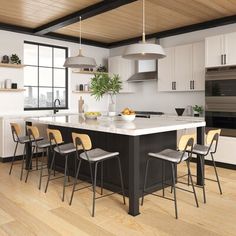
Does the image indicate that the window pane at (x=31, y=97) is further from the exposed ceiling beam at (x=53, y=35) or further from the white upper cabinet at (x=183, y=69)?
the white upper cabinet at (x=183, y=69)

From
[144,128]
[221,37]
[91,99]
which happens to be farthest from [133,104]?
[144,128]

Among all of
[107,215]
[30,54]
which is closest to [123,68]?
[30,54]

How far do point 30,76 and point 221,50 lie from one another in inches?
162

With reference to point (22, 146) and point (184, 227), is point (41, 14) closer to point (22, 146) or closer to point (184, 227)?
point (22, 146)

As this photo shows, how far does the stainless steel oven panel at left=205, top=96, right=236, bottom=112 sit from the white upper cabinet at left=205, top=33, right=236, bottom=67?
62 cm

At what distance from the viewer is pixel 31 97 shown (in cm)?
636

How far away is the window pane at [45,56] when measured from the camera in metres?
6.49

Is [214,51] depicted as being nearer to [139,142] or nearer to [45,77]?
[139,142]

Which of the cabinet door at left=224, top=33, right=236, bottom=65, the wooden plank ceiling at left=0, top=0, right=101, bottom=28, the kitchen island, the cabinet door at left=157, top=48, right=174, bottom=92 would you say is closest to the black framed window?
the wooden plank ceiling at left=0, top=0, right=101, bottom=28

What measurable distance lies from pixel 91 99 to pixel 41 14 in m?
2.87

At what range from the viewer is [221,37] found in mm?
5023

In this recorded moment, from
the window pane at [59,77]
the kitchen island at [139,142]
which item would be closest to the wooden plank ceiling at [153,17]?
the window pane at [59,77]

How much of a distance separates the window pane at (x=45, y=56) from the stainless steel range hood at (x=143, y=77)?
202 cm

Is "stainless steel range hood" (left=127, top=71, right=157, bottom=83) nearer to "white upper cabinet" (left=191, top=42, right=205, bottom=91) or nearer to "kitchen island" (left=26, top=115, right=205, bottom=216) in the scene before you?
"white upper cabinet" (left=191, top=42, right=205, bottom=91)
